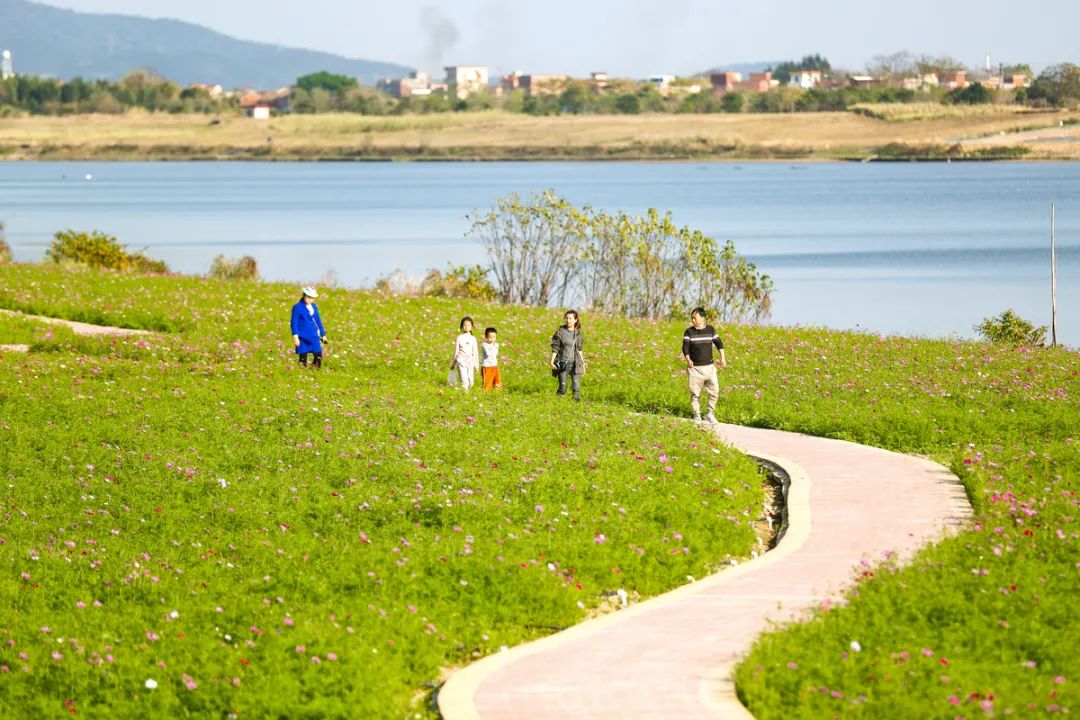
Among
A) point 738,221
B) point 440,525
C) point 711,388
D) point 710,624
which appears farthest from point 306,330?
point 738,221

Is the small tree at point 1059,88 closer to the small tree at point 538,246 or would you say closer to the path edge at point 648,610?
the small tree at point 538,246

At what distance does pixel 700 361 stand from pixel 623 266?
17175 mm

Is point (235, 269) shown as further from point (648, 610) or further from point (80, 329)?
Answer: point (648, 610)

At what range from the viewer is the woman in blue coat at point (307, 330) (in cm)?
2306

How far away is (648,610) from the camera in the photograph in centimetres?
1208

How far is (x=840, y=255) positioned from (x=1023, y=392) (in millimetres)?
44638

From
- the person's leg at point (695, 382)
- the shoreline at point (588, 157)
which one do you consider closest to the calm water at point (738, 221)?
the shoreline at point (588, 157)

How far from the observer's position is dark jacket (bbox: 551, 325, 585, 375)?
71.2ft

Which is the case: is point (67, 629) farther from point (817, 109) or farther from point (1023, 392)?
point (817, 109)

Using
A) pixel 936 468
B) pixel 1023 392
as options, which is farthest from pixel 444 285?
pixel 936 468

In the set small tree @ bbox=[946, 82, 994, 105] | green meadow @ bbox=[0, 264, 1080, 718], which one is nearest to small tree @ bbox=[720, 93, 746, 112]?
small tree @ bbox=[946, 82, 994, 105]

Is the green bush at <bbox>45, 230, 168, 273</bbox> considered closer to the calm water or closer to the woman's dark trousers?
the calm water

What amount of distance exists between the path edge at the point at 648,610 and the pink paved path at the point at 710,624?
11 millimetres

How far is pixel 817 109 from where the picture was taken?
18450 centimetres
